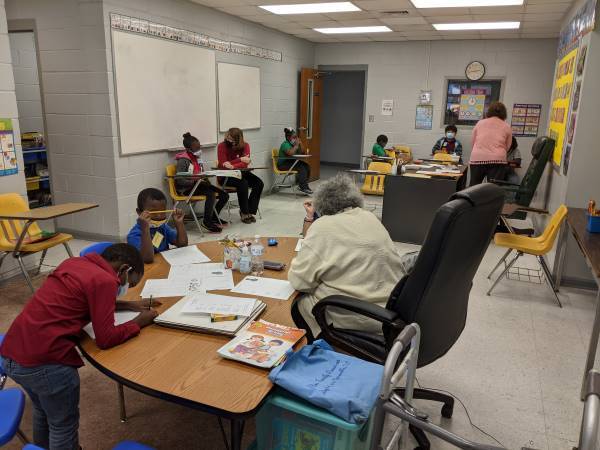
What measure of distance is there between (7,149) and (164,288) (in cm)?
271

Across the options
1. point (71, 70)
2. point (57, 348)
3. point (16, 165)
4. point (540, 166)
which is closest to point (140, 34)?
point (71, 70)

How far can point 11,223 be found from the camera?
387 cm

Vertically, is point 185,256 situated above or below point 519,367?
above

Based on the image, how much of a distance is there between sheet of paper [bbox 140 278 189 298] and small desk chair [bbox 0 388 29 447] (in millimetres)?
574

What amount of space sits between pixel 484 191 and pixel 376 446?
1.01m

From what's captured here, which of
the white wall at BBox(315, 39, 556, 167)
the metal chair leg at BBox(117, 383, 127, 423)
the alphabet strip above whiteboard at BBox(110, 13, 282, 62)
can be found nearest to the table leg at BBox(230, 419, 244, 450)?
the metal chair leg at BBox(117, 383, 127, 423)

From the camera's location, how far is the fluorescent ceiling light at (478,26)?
6847mm

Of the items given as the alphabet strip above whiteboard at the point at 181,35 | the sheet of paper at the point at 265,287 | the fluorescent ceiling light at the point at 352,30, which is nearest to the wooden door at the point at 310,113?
the fluorescent ceiling light at the point at 352,30

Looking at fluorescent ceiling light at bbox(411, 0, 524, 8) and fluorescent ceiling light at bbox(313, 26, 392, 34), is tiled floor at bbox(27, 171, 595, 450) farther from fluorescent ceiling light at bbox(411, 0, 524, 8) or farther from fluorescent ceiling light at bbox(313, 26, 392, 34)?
fluorescent ceiling light at bbox(313, 26, 392, 34)

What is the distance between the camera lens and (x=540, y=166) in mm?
5395

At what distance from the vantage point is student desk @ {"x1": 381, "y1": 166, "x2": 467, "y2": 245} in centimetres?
525

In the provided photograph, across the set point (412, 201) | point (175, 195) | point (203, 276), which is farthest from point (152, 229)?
point (412, 201)

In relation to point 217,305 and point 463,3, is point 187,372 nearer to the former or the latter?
point 217,305

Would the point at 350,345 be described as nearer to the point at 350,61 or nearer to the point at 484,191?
the point at 484,191
